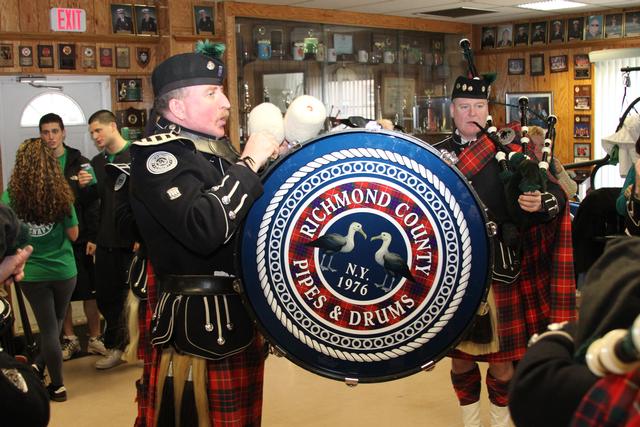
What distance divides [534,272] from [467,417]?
63cm

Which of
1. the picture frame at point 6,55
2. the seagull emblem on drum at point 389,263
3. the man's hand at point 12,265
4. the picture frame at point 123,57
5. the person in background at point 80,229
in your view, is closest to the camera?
the man's hand at point 12,265

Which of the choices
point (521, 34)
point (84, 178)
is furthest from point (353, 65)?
point (84, 178)

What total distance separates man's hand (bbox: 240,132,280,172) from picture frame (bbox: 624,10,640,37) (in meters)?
6.05

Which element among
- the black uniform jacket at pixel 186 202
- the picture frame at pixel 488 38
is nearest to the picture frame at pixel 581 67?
the picture frame at pixel 488 38

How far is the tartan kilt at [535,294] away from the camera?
120 inches

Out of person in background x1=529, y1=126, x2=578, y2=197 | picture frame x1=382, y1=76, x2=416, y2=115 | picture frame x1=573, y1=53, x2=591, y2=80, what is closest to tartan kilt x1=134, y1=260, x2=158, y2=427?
person in background x1=529, y1=126, x2=578, y2=197

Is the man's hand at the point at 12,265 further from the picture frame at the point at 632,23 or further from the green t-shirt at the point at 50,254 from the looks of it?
the picture frame at the point at 632,23

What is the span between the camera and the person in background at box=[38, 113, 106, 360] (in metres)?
4.67

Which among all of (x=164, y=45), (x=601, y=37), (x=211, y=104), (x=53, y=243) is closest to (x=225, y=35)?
(x=164, y=45)

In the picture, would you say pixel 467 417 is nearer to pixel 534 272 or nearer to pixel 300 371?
pixel 534 272

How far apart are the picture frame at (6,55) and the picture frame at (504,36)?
484 cm

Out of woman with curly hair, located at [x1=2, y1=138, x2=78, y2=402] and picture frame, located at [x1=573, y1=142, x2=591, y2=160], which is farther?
picture frame, located at [x1=573, y1=142, x2=591, y2=160]

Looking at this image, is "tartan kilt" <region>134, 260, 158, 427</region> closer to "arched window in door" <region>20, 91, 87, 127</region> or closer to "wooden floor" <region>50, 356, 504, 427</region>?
"wooden floor" <region>50, 356, 504, 427</region>

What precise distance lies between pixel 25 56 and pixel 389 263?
15.1 feet
